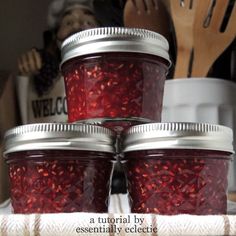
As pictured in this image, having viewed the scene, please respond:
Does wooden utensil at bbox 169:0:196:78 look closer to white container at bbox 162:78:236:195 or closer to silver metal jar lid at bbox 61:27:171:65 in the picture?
white container at bbox 162:78:236:195

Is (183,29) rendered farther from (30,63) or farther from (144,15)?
(30,63)

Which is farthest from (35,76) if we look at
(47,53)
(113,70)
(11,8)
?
(113,70)

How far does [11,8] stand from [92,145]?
408 millimetres

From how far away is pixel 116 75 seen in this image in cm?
45

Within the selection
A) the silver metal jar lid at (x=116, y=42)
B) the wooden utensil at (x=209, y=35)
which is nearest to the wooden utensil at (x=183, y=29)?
the wooden utensil at (x=209, y=35)

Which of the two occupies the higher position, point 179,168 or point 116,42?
point 116,42

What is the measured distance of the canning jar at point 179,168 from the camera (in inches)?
15.4

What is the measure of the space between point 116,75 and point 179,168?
0.10 metres

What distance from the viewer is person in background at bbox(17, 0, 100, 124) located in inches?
26.2

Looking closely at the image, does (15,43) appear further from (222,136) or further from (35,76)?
(222,136)

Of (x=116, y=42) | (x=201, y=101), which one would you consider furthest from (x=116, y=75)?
(x=201, y=101)

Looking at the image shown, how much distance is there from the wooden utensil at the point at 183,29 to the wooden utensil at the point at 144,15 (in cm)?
4

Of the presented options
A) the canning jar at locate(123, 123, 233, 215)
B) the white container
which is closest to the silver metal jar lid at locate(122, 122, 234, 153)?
the canning jar at locate(123, 123, 233, 215)

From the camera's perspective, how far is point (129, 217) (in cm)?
33
